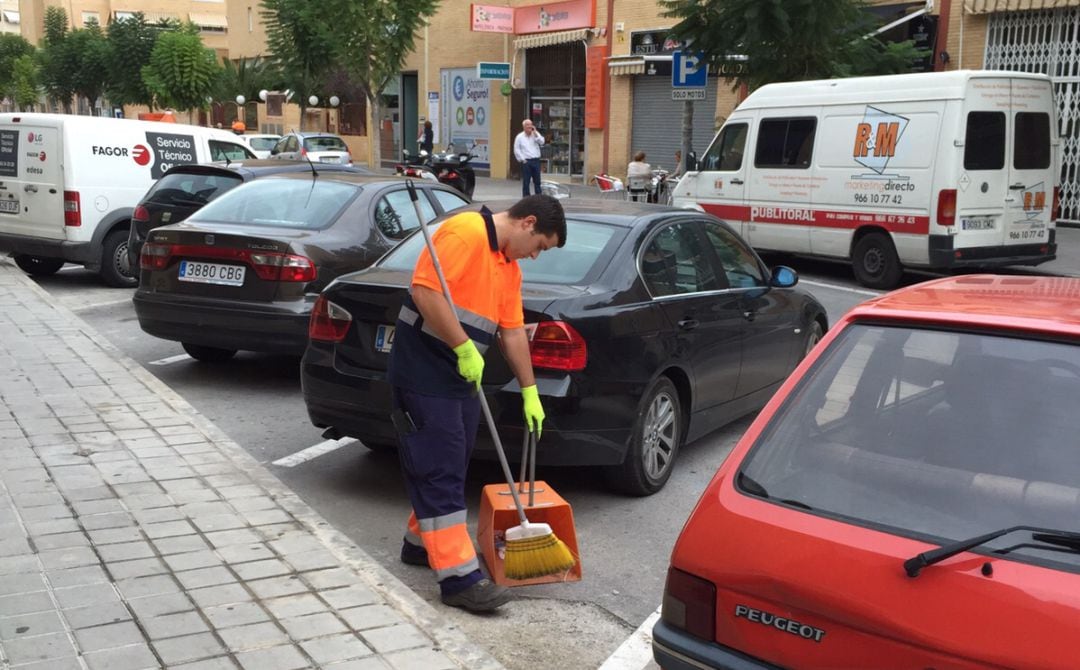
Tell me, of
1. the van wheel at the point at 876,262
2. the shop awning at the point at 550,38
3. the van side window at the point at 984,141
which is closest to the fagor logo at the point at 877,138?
the van side window at the point at 984,141

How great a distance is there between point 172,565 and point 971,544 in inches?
126

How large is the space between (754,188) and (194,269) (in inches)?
371

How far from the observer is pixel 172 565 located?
4469mm

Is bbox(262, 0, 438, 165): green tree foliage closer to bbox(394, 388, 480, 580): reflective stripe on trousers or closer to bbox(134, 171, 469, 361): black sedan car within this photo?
bbox(134, 171, 469, 361): black sedan car

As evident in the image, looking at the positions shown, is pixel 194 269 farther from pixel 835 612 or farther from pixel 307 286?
pixel 835 612

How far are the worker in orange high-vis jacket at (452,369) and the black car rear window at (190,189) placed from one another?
23.6 feet

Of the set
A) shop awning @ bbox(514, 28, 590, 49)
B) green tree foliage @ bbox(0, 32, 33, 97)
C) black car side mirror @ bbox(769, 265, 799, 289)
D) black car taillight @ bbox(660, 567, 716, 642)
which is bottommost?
black car taillight @ bbox(660, 567, 716, 642)

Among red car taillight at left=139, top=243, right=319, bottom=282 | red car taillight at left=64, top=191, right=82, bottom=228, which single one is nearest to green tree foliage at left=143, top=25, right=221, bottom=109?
red car taillight at left=64, top=191, right=82, bottom=228

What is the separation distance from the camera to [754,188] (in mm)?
15328

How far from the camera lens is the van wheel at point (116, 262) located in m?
12.6

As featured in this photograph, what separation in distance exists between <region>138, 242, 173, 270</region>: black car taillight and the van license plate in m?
9.09

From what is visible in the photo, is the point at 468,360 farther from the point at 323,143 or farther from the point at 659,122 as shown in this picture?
the point at 659,122

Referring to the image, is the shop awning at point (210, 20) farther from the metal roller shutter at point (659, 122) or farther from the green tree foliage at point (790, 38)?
the green tree foliage at point (790, 38)

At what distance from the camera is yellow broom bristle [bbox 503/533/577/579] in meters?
4.47
